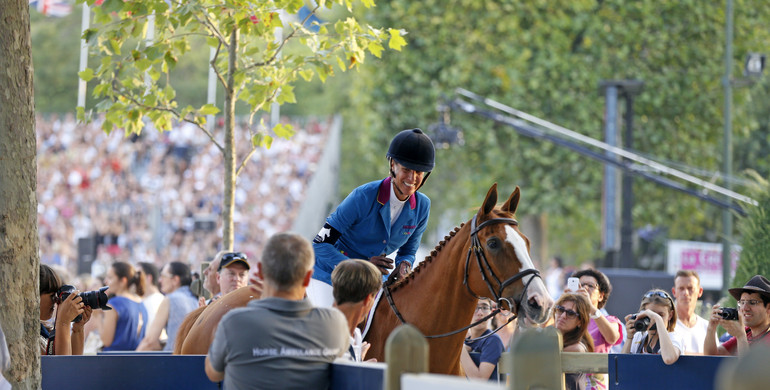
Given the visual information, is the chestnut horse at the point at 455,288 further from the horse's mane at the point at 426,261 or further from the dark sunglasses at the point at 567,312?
the dark sunglasses at the point at 567,312

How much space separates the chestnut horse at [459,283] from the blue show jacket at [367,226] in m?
0.59

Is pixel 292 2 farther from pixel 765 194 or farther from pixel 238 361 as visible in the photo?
pixel 765 194

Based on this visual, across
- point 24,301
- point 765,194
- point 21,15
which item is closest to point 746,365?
point 24,301

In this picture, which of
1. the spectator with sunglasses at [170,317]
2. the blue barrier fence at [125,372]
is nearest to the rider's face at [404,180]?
the blue barrier fence at [125,372]

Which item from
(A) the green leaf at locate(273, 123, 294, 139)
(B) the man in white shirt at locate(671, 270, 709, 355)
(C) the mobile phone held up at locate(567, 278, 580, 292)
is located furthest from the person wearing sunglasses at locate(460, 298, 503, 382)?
(A) the green leaf at locate(273, 123, 294, 139)

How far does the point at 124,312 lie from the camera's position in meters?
9.66

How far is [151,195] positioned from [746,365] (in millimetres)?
29221

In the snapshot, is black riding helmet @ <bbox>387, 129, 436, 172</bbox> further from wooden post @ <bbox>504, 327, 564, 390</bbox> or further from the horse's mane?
wooden post @ <bbox>504, 327, 564, 390</bbox>

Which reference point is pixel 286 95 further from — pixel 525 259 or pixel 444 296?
pixel 525 259

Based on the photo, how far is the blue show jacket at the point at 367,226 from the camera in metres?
6.75

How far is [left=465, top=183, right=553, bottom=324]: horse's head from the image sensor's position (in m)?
5.65

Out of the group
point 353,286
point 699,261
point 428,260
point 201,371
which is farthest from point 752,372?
point 699,261

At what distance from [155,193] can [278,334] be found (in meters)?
27.1

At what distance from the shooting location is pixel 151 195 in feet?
99.9
